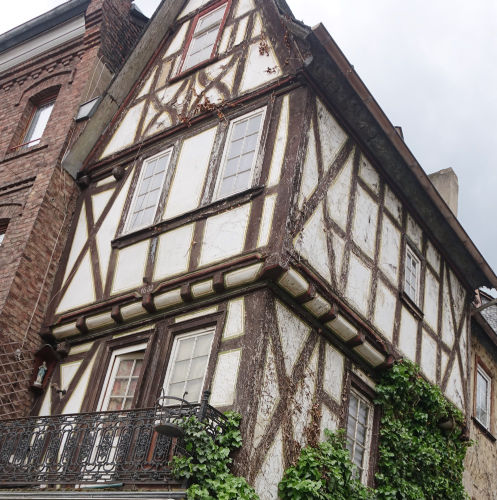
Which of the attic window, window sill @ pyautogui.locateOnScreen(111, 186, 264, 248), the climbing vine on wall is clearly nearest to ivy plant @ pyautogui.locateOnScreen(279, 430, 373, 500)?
the climbing vine on wall

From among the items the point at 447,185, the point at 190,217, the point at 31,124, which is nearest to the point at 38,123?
the point at 31,124

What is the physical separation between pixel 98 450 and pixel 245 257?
2962mm

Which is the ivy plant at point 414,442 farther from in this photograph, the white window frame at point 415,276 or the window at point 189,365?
the window at point 189,365

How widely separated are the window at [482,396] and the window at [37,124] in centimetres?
1009

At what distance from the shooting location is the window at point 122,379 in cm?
1030

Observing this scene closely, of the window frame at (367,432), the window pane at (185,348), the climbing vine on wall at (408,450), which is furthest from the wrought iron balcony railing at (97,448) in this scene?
the window frame at (367,432)

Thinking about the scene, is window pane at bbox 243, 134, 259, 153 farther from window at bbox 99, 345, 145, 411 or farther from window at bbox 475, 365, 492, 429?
window at bbox 475, 365, 492, 429

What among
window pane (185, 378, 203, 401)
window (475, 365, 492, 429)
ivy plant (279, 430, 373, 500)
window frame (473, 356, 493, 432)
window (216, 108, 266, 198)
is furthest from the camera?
window (475, 365, 492, 429)

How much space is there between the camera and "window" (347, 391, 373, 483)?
34.6 feet

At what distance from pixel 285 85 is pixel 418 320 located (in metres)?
4.52

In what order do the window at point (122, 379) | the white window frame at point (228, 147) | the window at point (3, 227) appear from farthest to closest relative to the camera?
1. the window at point (3, 227)
2. the white window frame at point (228, 147)
3. the window at point (122, 379)

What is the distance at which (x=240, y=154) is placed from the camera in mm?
11117

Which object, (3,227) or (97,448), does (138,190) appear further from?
(97,448)

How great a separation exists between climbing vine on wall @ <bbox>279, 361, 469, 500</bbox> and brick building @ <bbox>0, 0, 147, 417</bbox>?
490 centimetres
